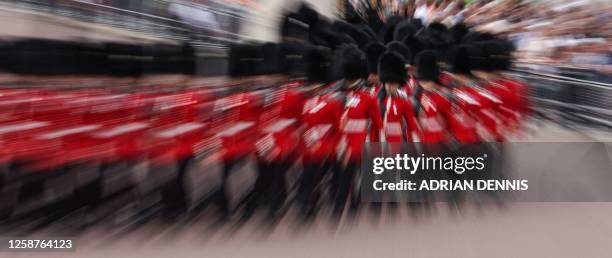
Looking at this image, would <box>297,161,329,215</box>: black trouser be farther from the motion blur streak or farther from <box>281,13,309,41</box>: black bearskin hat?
<box>281,13,309,41</box>: black bearskin hat

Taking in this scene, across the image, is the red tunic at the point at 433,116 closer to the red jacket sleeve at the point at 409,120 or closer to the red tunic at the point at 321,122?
the red jacket sleeve at the point at 409,120

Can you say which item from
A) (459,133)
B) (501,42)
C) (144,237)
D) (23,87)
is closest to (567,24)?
(501,42)

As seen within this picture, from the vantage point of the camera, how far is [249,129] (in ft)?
2.32

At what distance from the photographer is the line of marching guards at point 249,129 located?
68 cm

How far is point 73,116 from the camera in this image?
67cm

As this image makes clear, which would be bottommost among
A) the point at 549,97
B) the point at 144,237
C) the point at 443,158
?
the point at 144,237

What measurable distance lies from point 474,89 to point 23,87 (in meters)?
0.76

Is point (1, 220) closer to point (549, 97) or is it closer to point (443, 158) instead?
point (443, 158)

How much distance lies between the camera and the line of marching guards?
678 mm

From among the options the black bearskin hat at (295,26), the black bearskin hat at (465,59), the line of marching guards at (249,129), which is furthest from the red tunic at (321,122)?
the black bearskin hat at (465,59)

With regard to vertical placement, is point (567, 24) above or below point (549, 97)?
above

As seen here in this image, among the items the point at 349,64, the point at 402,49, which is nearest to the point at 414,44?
the point at 402,49

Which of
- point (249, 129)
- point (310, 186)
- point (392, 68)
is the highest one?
point (392, 68)

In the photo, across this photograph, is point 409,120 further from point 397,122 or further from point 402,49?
point 402,49
